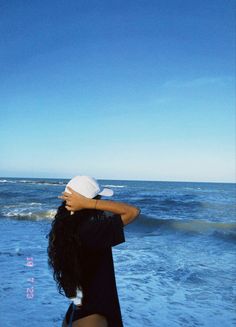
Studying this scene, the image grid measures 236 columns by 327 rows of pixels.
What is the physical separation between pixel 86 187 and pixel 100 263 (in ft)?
1.61

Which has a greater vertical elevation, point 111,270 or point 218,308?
point 111,270

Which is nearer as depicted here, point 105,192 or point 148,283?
point 105,192

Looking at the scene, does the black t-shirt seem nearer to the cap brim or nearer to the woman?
the woman

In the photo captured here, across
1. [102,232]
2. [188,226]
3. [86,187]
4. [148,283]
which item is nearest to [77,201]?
[86,187]

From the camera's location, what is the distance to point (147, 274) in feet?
26.1

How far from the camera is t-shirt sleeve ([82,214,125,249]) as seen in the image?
2.38 metres

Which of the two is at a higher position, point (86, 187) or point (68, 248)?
point (86, 187)

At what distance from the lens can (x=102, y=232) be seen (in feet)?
7.83

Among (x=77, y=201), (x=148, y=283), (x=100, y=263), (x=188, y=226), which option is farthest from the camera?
(x=188, y=226)

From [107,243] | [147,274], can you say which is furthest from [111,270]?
[147,274]

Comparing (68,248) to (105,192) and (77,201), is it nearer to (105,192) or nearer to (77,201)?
(77,201)

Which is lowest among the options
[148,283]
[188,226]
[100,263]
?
[188,226]

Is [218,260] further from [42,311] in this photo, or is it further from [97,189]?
[97,189]

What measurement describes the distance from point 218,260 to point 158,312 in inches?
180
